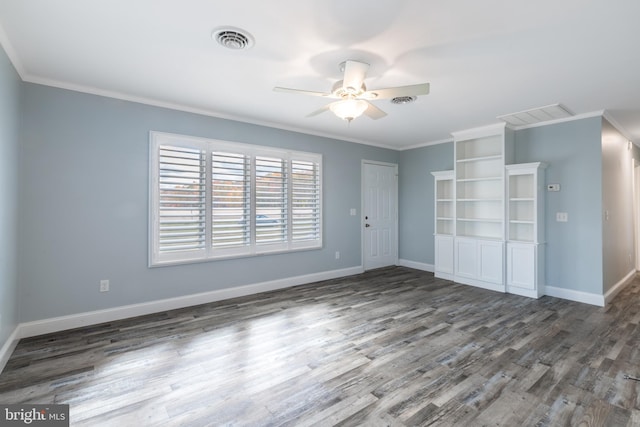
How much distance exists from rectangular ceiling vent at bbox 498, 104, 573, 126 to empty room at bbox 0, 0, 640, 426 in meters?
0.05

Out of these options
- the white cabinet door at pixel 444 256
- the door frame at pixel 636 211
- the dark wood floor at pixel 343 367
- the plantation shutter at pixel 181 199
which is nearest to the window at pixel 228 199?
the plantation shutter at pixel 181 199

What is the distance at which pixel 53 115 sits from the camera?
3.11m

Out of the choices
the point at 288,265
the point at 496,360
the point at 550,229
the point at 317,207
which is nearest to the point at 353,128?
the point at 317,207

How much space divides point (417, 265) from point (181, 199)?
4.62 metres

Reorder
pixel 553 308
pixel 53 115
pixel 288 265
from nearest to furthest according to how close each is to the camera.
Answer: pixel 53 115 → pixel 553 308 → pixel 288 265

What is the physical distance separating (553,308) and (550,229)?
1188 millimetres

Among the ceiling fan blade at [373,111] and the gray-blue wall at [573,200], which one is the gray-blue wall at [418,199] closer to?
the gray-blue wall at [573,200]

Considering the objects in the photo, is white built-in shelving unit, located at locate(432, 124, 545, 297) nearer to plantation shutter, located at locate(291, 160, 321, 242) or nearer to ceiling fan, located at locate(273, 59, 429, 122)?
plantation shutter, located at locate(291, 160, 321, 242)

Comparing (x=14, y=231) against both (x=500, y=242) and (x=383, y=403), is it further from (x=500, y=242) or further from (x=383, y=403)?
(x=500, y=242)

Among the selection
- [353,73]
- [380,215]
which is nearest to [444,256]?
[380,215]

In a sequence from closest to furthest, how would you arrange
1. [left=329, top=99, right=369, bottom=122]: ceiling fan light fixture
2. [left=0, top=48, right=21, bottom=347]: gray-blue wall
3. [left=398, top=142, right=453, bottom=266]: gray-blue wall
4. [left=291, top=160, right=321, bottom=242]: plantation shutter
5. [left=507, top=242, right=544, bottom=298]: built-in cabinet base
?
[left=0, top=48, right=21, bottom=347]: gray-blue wall < [left=329, top=99, right=369, bottom=122]: ceiling fan light fixture < [left=507, top=242, right=544, bottom=298]: built-in cabinet base < [left=291, top=160, right=321, bottom=242]: plantation shutter < [left=398, top=142, right=453, bottom=266]: gray-blue wall

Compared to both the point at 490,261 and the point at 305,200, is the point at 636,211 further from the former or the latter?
the point at 305,200

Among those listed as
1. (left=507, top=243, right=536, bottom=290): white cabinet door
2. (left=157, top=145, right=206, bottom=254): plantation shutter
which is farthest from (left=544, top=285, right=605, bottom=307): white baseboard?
(left=157, top=145, right=206, bottom=254): plantation shutter

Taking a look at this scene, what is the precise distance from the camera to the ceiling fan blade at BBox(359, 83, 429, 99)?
2338 millimetres
